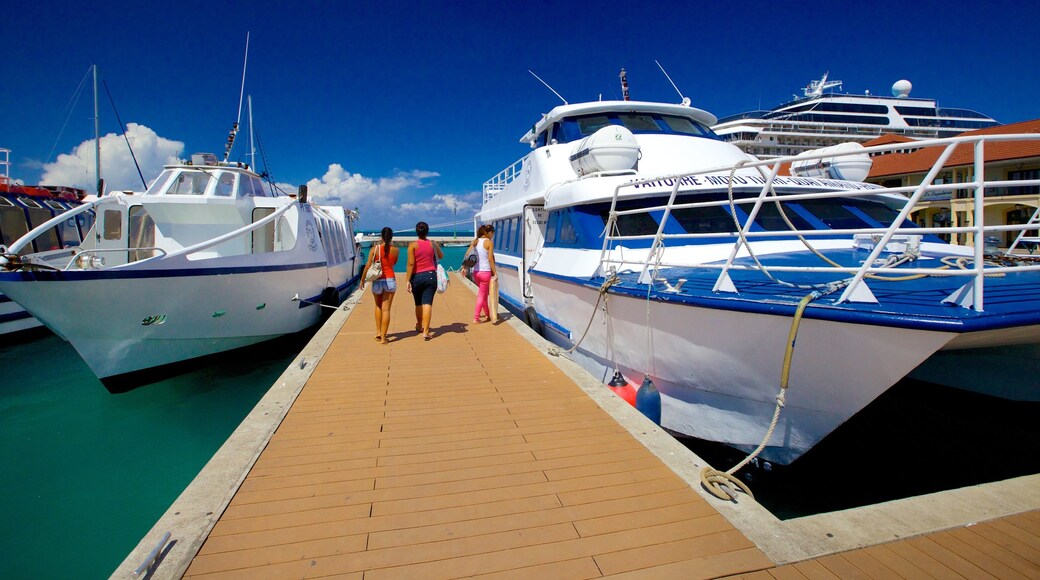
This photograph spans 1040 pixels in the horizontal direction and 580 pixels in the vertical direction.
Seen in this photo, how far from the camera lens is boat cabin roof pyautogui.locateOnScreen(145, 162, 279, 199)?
984cm

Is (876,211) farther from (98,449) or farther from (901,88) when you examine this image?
(901,88)

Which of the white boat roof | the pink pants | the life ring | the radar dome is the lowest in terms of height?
the life ring

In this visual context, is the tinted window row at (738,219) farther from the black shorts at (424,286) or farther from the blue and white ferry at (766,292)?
the black shorts at (424,286)

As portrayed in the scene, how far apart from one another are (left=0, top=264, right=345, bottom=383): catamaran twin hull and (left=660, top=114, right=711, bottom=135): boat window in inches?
317

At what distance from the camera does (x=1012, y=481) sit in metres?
3.40

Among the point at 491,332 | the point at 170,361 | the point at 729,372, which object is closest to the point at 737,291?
the point at 729,372

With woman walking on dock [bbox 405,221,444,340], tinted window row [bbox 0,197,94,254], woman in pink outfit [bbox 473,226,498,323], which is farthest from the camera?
tinted window row [bbox 0,197,94,254]

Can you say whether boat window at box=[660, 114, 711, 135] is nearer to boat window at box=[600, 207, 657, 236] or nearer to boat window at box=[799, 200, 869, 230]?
boat window at box=[799, 200, 869, 230]

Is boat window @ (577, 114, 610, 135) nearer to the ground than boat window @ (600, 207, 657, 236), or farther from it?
farther from it

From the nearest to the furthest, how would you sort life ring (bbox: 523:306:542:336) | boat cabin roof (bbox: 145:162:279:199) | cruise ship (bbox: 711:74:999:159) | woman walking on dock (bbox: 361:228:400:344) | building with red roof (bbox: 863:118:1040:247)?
woman walking on dock (bbox: 361:228:400:344)
life ring (bbox: 523:306:542:336)
boat cabin roof (bbox: 145:162:279:199)
building with red roof (bbox: 863:118:1040:247)
cruise ship (bbox: 711:74:999:159)

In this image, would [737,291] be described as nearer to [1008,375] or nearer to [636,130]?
[1008,375]

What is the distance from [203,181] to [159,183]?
779 millimetres

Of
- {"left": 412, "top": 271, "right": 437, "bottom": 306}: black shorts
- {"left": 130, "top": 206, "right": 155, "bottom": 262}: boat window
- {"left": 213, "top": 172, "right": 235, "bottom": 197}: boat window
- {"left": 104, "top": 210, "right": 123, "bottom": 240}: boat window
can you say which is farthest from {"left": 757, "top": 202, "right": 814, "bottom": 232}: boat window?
{"left": 104, "top": 210, "right": 123, "bottom": 240}: boat window

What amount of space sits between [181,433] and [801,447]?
25.5ft
